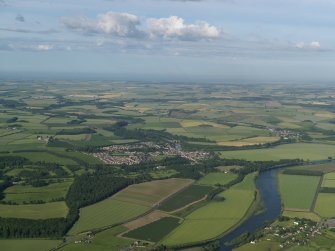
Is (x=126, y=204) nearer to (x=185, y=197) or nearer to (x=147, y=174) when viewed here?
(x=185, y=197)

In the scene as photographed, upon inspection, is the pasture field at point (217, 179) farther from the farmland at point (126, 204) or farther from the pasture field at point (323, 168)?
the pasture field at point (323, 168)

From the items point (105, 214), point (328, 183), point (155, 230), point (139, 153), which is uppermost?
point (139, 153)

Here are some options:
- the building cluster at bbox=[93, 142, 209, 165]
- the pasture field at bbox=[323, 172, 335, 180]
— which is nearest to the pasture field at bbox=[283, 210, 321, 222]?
the pasture field at bbox=[323, 172, 335, 180]

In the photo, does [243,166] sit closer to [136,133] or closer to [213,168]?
[213,168]

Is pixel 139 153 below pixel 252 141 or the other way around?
below

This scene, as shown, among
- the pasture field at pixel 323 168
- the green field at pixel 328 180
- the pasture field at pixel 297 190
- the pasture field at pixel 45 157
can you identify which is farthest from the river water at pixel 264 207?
the pasture field at pixel 45 157

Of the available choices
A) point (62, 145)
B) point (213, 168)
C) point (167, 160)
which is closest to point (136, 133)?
point (62, 145)

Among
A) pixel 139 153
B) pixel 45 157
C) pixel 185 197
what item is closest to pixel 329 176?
pixel 185 197
